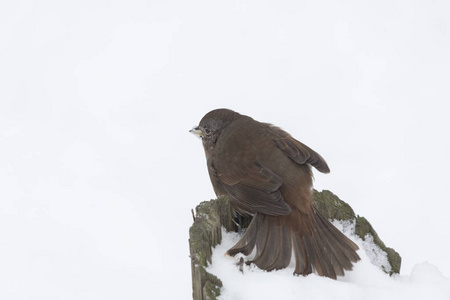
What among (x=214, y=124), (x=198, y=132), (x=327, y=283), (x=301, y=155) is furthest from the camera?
(x=198, y=132)

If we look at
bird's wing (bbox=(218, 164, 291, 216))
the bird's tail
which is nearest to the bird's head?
bird's wing (bbox=(218, 164, 291, 216))

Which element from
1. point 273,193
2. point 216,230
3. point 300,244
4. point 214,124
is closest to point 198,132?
point 214,124

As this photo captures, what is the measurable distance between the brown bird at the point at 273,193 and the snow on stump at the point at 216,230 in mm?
162

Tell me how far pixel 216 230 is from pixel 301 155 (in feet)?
3.31

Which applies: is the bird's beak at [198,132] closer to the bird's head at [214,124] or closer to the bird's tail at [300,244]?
the bird's head at [214,124]

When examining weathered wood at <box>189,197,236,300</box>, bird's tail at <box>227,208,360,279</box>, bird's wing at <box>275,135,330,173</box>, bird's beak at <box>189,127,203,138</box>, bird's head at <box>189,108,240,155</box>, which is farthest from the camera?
bird's beak at <box>189,127,203,138</box>

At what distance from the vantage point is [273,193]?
170 inches

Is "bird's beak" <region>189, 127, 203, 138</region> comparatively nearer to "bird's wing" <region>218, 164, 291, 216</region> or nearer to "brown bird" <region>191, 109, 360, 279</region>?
"brown bird" <region>191, 109, 360, 279</region>

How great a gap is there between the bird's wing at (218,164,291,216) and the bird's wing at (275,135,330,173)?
242mm

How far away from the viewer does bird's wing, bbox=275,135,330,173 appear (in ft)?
15.1

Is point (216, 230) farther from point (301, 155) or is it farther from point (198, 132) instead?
point (198, 132)

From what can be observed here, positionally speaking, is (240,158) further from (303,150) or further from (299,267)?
(299,267)

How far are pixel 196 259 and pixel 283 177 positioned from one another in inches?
46.6

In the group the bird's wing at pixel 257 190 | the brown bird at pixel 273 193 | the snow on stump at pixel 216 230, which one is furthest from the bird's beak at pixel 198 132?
the snow on stump at pixel 216 230
